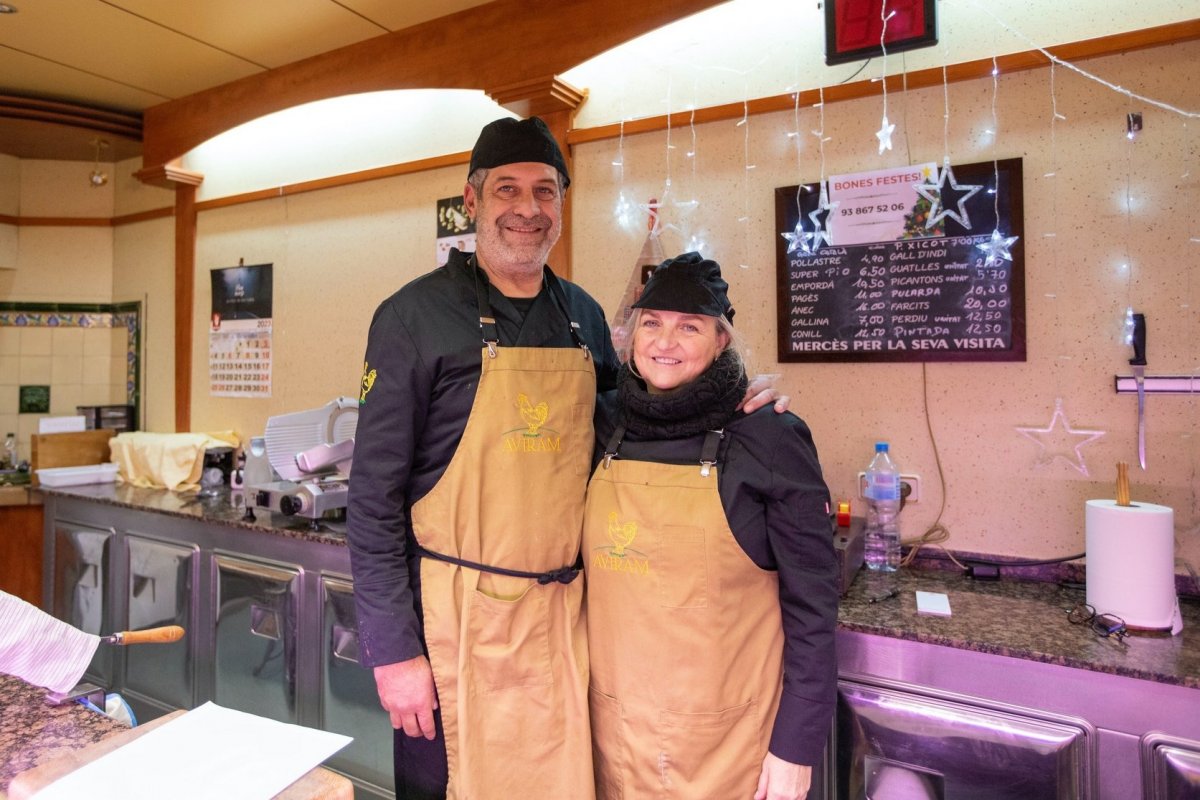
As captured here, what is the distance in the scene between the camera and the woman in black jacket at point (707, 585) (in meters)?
1.35

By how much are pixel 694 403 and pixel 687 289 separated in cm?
23

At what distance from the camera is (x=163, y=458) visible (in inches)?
144

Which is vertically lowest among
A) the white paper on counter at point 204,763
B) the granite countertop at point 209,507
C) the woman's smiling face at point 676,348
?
the white paper on counter at point 204,763

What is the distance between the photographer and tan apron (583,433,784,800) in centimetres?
136

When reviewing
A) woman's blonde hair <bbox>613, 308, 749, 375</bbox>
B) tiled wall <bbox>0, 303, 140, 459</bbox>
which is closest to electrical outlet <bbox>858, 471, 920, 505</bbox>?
woman's blonde hair <bbox>613, 308, 749, 375</bbox>

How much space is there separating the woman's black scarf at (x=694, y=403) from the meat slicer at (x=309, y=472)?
1545mm

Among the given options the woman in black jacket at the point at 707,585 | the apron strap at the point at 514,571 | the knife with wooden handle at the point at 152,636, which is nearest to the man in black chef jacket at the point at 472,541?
the apron strap at the point at 514,571

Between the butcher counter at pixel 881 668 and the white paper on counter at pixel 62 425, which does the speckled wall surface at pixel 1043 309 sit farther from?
the white paper on counter at pixel 62 425

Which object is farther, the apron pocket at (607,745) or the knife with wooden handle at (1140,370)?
the knife with wooden handle at (1140,370)

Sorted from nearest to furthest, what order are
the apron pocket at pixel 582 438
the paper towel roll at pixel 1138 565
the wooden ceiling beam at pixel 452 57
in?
1. the apron pocket at pixel 582 438
2. the paper towel roll at pixel 1138 565
3. the wooden ceiling beam at pixel 452 57

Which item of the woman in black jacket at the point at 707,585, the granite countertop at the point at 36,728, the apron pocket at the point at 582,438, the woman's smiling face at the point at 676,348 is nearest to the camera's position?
the granite countertop at the point at 36,728

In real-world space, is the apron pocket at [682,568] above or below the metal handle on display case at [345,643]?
above

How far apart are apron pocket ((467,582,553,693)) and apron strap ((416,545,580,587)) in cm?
3

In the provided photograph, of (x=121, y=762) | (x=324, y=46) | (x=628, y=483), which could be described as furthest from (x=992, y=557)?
(x=324, y=46)
